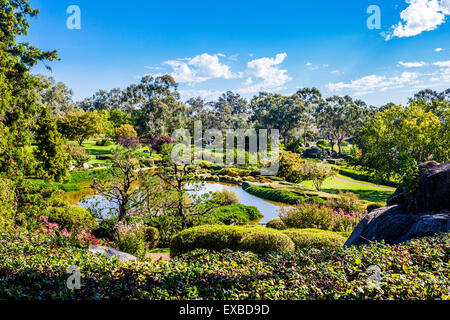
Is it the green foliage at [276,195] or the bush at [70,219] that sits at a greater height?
the bush at [70,219]

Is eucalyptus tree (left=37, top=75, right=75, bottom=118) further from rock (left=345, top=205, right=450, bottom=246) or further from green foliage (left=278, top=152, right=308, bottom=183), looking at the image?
rock (left=345, top=205, right=450, bottom=246)

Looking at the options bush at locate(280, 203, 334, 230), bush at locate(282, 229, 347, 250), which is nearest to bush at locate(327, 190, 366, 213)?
bush at locate(280, 203, 334, 230)

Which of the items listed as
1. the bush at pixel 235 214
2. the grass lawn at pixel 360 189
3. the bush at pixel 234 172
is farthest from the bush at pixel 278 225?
the bush at pixel 234 172

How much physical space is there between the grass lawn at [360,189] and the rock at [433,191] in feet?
58.7

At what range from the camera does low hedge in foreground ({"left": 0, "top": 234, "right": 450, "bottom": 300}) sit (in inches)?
132

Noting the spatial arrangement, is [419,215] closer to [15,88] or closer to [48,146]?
[15,88]

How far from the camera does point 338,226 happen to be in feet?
45.8

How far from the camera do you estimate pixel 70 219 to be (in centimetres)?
1193

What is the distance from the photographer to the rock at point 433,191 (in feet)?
23.2

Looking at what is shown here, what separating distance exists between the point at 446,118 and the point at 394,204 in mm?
23051

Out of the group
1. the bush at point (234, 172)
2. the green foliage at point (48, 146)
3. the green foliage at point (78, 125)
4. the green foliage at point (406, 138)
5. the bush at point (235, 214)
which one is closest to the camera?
the bush at point (235, 214)

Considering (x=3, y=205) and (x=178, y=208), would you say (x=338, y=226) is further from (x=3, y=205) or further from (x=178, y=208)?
(x=3, y=205)

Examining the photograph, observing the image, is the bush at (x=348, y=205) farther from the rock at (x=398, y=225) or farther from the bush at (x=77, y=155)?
the bush at (x=77, y=155)
